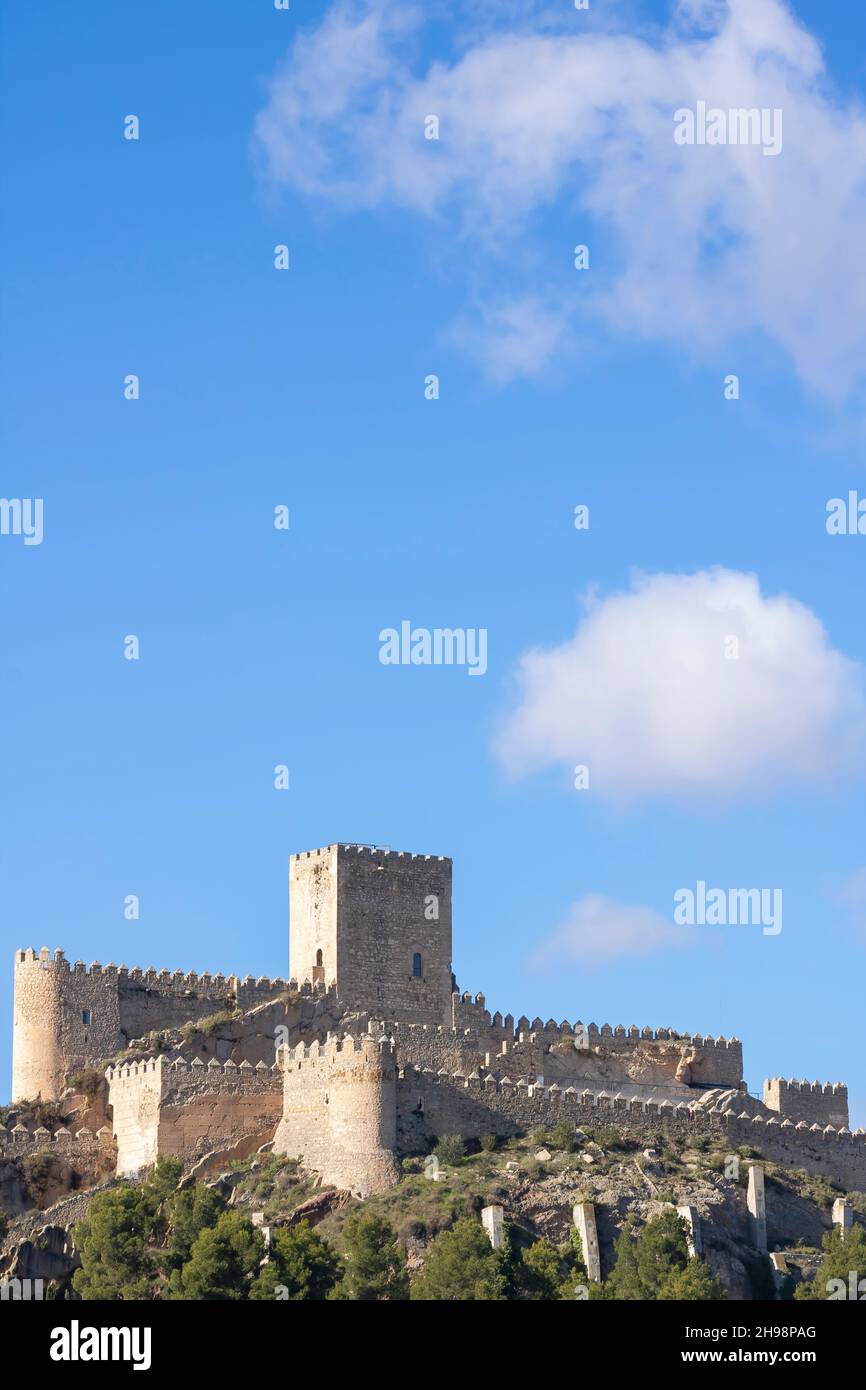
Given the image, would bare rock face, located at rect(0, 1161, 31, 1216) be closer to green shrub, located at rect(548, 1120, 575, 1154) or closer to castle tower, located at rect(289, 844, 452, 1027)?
castle tower, located at rect(289, 844, 452, 1027)

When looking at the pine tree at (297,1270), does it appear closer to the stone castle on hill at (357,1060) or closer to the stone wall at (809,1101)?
the stone castle on hill at (357,1060)

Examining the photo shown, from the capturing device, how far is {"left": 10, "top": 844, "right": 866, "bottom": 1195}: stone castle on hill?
71.4 meters

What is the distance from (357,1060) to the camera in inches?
2785

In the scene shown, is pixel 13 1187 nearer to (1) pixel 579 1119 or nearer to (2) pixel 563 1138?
(2) pixel 563 1138

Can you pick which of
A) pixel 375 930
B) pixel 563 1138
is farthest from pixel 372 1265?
pixel 375 930

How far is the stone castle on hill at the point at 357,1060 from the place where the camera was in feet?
234

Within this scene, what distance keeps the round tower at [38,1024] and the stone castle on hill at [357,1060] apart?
0.19 ft

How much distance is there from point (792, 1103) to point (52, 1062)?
2424 centimetres

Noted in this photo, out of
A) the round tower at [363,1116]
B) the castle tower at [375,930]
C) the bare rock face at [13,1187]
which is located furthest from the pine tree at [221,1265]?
the castle tower at [375,930]

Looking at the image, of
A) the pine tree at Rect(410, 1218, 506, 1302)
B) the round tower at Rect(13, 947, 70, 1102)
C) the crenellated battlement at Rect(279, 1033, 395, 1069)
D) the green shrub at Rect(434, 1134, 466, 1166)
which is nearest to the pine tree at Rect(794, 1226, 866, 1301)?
the pine tree at Rect(410, 1218, 506, 1302)

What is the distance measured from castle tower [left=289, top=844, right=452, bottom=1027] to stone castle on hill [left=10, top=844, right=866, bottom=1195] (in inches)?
2.4

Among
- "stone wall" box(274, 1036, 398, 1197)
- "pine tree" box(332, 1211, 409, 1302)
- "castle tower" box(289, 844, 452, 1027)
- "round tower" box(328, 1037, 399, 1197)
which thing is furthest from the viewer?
"castle tower" box(289, 844, 452, 1027)

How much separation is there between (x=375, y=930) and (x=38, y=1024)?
1104 cm
